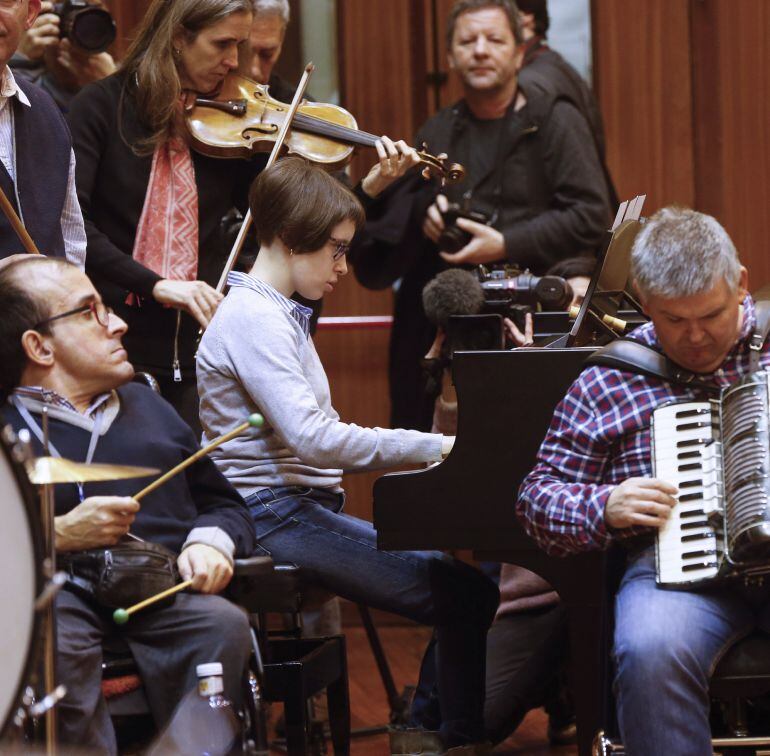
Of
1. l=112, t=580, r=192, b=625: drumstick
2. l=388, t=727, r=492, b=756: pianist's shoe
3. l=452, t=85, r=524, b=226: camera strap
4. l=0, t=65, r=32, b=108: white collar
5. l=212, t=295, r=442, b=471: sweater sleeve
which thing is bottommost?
l=388, t=727, r=492, b=756: pianist's shoe

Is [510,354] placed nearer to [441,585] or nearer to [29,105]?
[441,585]

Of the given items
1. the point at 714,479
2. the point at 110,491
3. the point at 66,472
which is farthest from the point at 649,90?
the point at 66,472

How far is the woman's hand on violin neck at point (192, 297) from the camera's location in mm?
3059

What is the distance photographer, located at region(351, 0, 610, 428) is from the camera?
3.91 meters

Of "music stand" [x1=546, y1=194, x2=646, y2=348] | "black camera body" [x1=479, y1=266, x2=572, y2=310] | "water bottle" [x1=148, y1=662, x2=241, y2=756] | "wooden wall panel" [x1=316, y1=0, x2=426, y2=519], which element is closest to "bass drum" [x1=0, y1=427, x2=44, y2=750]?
"water bottle" [x1=148, y1=662, x2=241, y2=756]

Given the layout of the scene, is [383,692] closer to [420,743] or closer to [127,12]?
[420,743]

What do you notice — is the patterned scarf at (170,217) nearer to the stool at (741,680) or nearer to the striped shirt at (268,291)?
the striped shirt at (268,291)

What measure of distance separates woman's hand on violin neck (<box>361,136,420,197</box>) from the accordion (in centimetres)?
128

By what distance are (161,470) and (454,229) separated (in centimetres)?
173

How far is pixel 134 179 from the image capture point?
3.28 metres

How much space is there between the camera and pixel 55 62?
374cm

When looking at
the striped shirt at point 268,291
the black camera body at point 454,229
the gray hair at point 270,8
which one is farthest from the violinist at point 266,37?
the striped shirt at point 268,291

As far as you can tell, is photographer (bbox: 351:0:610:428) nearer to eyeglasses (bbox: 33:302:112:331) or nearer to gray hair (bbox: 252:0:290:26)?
gray hair (bbox: 252:0:290:26)

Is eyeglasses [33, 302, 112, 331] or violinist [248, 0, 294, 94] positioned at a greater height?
violinist [248, 0, 294, 94]
